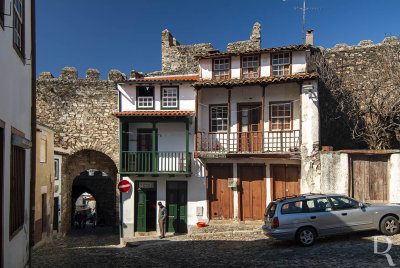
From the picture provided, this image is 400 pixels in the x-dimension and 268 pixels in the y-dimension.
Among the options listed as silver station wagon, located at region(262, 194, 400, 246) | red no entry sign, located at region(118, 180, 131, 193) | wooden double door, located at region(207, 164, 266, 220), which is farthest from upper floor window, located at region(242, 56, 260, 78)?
silver station wagon, located at region(262, 194, 400, 246)

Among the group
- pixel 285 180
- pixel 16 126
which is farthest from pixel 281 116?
pixel 16 126

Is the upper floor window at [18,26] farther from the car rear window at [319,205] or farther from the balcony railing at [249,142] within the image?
the balcony railing at [249,142]

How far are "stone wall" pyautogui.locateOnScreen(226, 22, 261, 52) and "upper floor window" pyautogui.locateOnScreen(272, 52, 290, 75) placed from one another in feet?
25.3

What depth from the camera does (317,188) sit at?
14.9 meters

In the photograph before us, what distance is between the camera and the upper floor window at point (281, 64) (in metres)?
16.7

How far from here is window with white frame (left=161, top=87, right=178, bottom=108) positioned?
1834cm

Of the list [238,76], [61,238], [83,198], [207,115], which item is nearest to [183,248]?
[207,115]

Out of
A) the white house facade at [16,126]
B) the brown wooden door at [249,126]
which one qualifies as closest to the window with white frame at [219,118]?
the brown wooden door at [249,126]

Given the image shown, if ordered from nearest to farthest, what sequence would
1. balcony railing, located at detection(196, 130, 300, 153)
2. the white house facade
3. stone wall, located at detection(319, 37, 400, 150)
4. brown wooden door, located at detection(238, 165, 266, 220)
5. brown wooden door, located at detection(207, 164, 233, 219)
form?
the white house facade → balcony railing, located at detection(196, 130, 300, 153) → brown wooden door, located at detection(238, 165, 266, 220) → brown wooden door, located at detection(207, 164, 233, 219) → stone wall, located at detection(319, 37, 400, 150)

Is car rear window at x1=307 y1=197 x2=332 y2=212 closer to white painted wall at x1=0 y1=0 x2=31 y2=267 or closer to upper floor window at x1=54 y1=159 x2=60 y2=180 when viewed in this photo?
white painted wall at x1=0 y1=0 x2=31 y2=267

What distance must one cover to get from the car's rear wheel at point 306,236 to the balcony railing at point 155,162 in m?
7.10

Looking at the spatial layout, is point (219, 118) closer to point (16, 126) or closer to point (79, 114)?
point (79, 114)

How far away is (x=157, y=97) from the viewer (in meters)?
18.4

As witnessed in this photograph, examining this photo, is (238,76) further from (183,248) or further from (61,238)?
(61,238)
